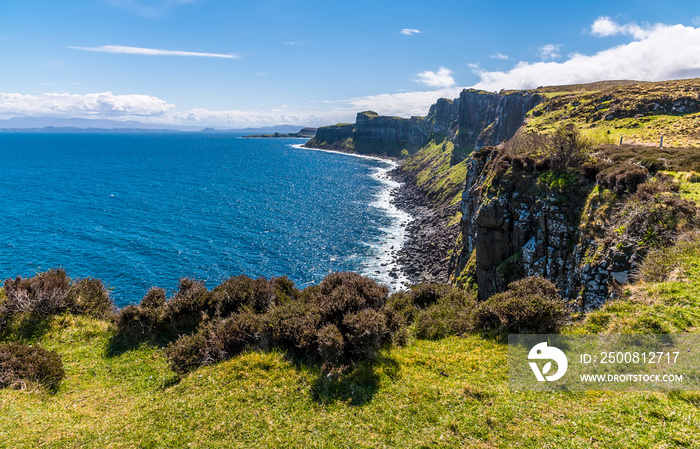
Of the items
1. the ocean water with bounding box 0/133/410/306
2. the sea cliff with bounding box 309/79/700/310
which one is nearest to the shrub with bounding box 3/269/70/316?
the ocean water with bounding box 0/133/410/306

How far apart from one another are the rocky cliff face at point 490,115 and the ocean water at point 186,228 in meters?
45.9

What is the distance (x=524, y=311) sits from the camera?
1520 cm

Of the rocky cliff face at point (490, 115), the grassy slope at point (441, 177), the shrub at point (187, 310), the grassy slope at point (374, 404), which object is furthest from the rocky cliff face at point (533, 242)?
the rocky cliff face at point (490, 115)

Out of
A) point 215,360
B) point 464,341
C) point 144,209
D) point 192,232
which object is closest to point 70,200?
point 144,209

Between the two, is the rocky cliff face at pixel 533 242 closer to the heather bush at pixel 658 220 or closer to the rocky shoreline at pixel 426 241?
the heather bush at pixel 658 220

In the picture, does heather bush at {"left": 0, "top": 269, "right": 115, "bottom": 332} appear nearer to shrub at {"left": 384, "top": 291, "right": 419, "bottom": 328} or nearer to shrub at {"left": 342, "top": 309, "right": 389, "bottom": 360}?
shrub at {"left": 342, "top": 309, "right": 389, "bottom": 360}

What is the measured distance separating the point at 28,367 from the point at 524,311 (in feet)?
70.2

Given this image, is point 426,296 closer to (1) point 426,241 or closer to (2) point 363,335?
(2) point 363,335

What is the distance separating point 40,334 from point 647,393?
2693 cm

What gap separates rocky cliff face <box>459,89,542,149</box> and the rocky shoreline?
38.0 meters

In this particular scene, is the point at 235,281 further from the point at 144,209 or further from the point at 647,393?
the point at 144,209

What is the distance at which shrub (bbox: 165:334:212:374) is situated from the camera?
15328 mm

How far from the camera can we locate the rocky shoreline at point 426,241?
6234 centimetres

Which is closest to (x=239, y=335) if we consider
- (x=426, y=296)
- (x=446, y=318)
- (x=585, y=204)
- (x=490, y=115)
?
(x=446, y=318)
